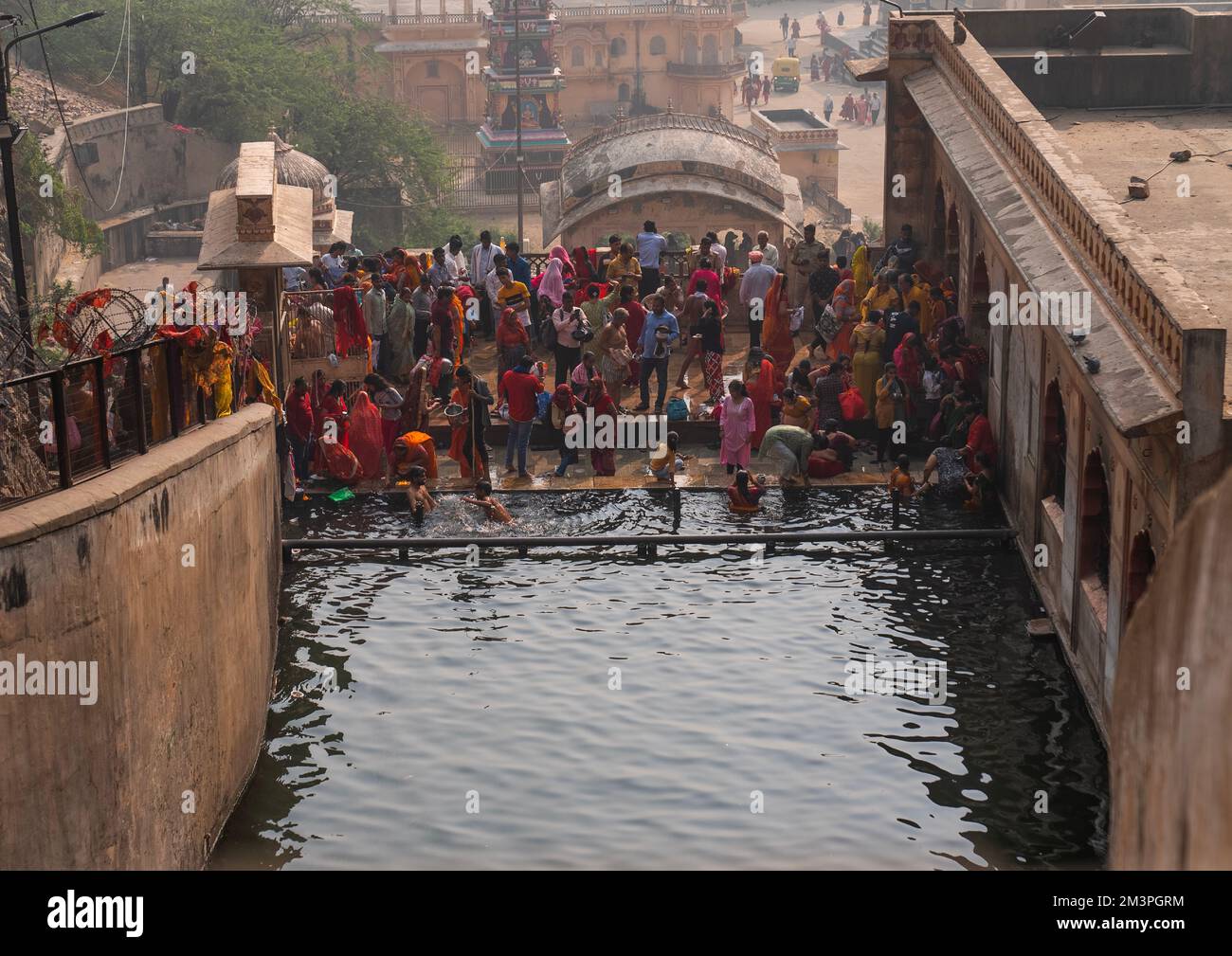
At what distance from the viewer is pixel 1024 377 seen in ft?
60.7

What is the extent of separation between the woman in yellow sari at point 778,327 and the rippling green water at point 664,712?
12.2 feet

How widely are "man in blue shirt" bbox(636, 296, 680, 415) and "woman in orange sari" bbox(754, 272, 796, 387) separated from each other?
1472mm

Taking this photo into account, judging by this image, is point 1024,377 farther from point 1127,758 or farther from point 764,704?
point 1127,758

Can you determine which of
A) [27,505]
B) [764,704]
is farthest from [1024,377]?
[27,505]

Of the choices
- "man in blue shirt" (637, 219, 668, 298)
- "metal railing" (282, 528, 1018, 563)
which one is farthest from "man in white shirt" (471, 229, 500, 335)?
"metal railing" (282, 528, 1018, 563)

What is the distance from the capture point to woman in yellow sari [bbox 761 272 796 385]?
23.4m

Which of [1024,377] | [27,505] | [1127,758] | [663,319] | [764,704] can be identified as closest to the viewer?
[1127,758]

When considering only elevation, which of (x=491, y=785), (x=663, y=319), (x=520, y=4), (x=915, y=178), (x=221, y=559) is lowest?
(x=491, y=785)

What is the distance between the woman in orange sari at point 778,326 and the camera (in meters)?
23.4

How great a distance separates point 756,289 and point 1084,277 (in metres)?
8.76

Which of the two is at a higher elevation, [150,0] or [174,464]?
[150,0]

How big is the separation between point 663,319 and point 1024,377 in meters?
4.97

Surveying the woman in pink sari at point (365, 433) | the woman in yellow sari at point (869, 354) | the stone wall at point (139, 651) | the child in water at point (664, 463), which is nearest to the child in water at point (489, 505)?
the woman in pink sari at point (365, 433)

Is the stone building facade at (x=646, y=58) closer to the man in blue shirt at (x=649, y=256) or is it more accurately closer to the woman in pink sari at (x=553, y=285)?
the man in blue shirt at (x=649, y=256)
